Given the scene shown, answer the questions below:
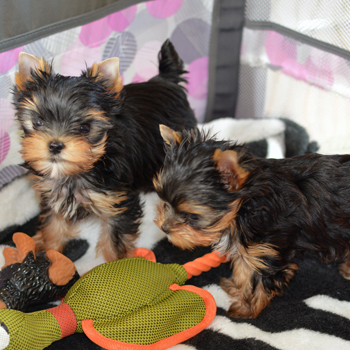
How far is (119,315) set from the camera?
230 cm

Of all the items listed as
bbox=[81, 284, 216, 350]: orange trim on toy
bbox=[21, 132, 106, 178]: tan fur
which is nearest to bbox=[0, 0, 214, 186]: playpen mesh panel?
bbox=[21, 132, 106, 178]: tan fur

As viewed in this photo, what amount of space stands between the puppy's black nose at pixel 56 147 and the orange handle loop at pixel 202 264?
4.23ft

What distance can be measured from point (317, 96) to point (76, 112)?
2.67 metres

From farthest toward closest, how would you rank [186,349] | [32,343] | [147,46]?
[147,46] < [186,349] < [32,343]

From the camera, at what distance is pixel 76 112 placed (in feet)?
8.12

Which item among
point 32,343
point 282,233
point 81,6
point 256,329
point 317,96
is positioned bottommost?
point 256,329

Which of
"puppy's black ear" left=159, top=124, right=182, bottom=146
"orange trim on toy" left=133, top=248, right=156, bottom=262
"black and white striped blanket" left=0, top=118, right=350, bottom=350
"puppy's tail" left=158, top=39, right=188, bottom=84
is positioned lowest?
"black and white striped blanket" left=0, top=118, right=350, bottom=350

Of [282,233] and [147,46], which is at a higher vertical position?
[147,46]

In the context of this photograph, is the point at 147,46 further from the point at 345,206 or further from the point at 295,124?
the point at 345,206

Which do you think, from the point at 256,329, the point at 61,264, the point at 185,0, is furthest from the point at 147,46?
the point at 256,329

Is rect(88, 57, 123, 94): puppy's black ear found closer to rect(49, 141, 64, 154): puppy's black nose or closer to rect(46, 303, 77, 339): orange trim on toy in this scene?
rect(49, 141, 64, 154): puppy's black nose

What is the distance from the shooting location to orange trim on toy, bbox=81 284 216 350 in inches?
87.2

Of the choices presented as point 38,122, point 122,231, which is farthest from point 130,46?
point 122,231

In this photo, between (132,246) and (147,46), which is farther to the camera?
(147,46)
